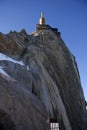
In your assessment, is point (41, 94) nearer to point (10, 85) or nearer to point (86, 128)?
point (10, 85)

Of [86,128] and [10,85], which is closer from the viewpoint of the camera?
[10,85]

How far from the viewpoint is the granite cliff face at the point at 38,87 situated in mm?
15180

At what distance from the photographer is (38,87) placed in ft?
73.2

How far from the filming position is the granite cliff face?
15.2 m

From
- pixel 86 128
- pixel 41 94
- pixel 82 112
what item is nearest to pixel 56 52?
pixel 82 112

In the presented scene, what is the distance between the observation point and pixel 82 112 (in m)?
36.9

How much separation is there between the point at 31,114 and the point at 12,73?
594cm

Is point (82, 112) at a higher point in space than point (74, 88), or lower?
lower

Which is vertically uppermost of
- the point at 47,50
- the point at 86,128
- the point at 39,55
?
the point at 47,50

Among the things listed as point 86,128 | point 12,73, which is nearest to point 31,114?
point 12,73

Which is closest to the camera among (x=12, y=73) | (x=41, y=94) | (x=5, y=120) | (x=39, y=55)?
(x=5, y=120)

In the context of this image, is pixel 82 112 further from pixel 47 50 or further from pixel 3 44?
pixel 3 44

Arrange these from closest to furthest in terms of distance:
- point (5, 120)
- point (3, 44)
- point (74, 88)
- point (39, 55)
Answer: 1. point (5, 120)
2. point (3, 44)
3. point (39, 55)
4. point (74, 88)

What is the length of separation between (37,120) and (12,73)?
623 centimetres
